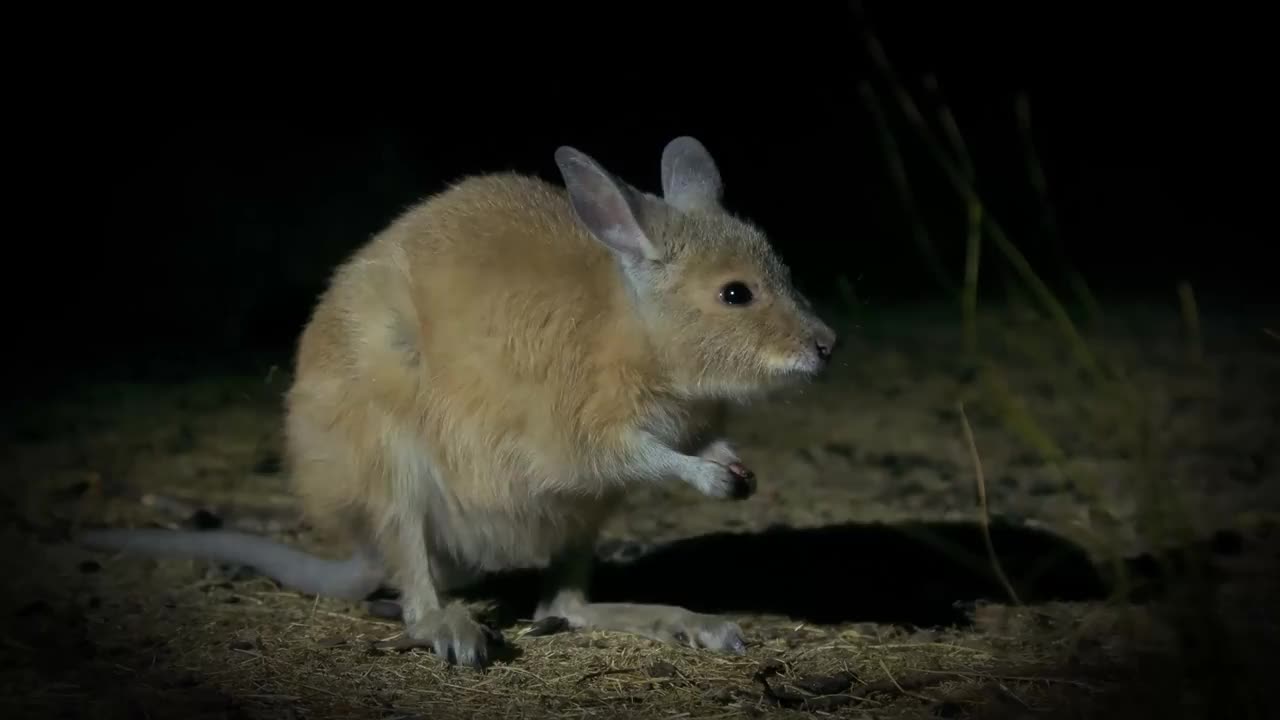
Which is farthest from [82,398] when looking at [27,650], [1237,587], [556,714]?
[1237,587]

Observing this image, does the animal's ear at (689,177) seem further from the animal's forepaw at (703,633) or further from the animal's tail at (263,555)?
the animal's tail at (263,555)

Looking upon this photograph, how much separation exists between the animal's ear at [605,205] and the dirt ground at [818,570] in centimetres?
116

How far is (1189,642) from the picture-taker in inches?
101

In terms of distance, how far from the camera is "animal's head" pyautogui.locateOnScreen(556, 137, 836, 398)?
408cm

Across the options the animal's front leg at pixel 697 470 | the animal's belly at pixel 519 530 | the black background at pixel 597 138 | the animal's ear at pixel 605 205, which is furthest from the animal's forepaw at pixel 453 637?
the black background at pixel 597 138

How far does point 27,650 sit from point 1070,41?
384 inches

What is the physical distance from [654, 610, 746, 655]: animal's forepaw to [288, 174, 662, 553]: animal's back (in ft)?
1.44

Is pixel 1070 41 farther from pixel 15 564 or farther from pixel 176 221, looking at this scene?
pixel 15 564

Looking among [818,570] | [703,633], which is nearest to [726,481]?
[703,633]

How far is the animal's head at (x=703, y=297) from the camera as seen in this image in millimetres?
4082

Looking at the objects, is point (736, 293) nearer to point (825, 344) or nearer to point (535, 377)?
point (825, 344)

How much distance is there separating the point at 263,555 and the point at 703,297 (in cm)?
173

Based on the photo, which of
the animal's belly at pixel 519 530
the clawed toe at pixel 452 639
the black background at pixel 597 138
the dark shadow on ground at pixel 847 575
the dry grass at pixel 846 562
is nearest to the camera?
the dry grass at pixel 846 562

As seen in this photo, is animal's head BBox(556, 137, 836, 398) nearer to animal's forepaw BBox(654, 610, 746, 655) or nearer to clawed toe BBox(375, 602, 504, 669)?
animal's forepaw BBox(654, 610, 746, 655)
